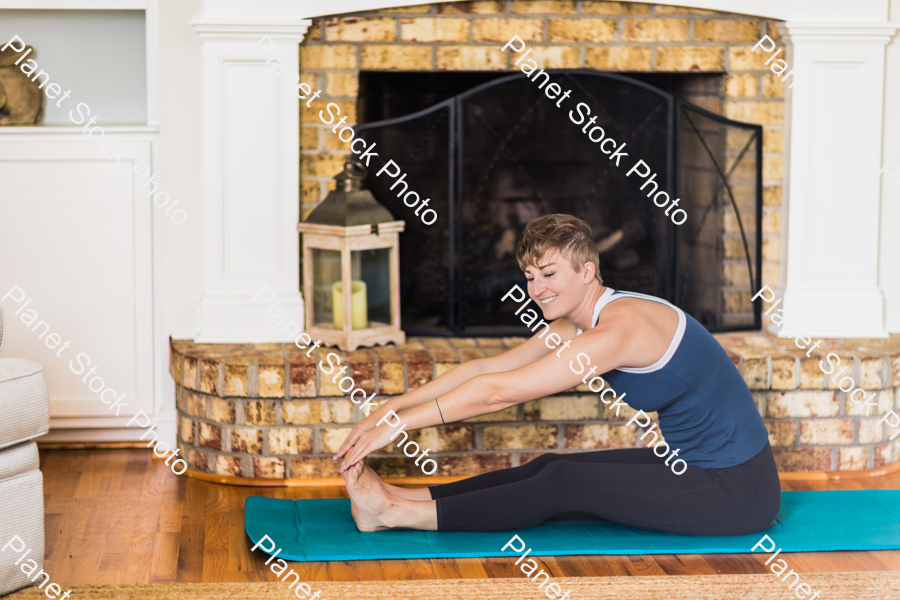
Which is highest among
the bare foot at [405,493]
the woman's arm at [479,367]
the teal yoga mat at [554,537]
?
the woman's arm at [479,367]

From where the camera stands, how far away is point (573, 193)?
10.6 feet

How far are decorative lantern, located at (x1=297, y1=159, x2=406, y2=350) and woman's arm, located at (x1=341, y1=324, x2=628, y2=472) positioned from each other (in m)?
0.83

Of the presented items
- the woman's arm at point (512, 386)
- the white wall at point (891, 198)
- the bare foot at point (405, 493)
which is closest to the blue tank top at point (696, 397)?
the woman's arm at point (512, 386)

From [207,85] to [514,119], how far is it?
1006mm

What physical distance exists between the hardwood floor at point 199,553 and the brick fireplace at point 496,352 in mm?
146

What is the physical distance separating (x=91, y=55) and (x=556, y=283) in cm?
197

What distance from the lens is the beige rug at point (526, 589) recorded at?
1.95 m

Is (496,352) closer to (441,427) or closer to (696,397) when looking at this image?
(441,427)

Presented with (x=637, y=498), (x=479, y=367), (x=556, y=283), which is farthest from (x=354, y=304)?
(x=637, y=498)

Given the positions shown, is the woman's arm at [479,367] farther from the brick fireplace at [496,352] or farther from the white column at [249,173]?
the white column at [249,173]

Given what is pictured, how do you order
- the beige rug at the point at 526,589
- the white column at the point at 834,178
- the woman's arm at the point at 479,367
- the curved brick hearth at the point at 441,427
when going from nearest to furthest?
the beige rug at the point at 526,589 < the woman's arm at the point at 479,367 < the curved brick hearth at the point at 441,427 < the white column at the point at 834,178

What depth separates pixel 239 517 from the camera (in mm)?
2465

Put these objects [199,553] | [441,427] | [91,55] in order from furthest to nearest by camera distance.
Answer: [91,55]
[441,427]
[199,553]

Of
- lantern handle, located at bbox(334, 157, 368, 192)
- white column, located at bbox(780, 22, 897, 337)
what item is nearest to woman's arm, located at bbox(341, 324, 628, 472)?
lantern handle, located at bbox(334, 157, 368, 192)
